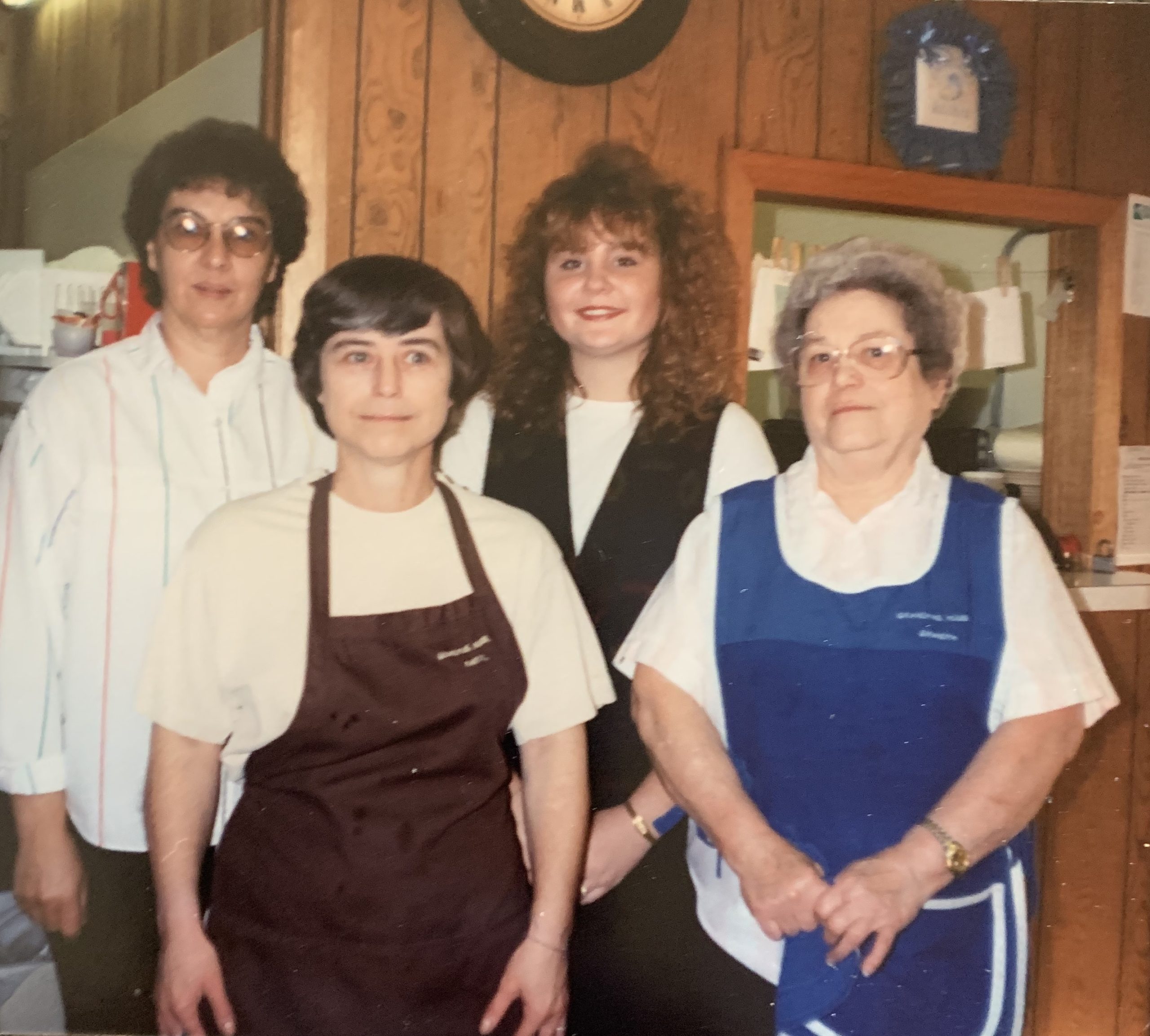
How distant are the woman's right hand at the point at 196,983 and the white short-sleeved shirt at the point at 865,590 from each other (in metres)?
0.54

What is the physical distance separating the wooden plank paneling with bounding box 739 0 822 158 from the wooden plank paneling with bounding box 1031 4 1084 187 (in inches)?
11.9

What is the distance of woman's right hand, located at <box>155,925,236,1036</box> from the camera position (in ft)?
3.34

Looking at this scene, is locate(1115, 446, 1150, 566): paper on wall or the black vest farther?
locate(1115, 446, 1150, 566): paper on wall

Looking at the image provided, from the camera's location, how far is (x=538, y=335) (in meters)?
1.14

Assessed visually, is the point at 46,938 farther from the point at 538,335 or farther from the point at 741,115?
the point at 741,115

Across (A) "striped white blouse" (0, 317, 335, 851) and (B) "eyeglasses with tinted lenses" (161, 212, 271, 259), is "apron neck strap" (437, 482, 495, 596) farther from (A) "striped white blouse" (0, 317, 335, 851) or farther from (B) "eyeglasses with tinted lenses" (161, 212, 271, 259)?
(B) "eyeglasses with tinted lenses" (161, 212, 271, 259)

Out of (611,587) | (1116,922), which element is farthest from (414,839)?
(1116,922)

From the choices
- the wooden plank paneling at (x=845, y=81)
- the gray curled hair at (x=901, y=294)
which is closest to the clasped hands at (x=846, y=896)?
the gray curled hair at (x=901, y=294)

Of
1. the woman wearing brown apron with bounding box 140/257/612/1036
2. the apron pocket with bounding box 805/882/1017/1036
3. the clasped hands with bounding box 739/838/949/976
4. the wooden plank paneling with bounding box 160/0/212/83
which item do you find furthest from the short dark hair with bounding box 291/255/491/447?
the apron pocket with bounding box 805/882/1017/1036

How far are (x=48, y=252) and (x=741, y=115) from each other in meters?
0.84

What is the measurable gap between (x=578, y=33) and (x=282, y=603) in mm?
760

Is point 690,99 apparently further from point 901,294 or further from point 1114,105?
point 1114,105

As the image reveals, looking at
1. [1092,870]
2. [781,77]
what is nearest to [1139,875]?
[1092,870]

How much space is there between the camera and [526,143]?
3.84 ft
